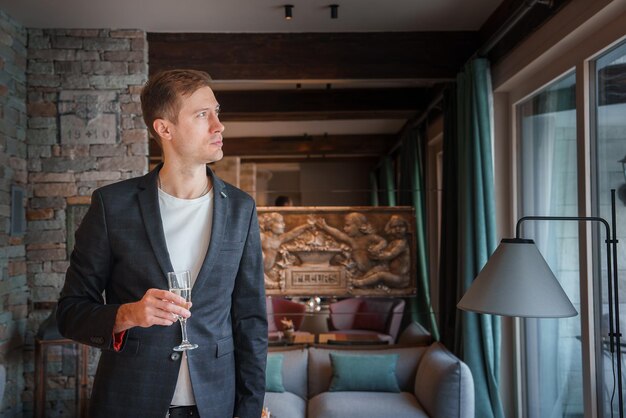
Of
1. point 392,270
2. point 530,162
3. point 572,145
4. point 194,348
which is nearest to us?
point 194,348

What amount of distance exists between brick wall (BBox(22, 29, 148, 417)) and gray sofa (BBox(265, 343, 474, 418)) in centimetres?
139

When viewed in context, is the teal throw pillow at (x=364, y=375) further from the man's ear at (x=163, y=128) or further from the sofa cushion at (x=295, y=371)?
the man's ear at (x=163, y=128)

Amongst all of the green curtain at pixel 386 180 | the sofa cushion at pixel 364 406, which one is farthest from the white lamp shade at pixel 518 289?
the green curtain at pixel 386 180

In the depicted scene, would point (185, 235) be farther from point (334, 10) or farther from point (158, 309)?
point (334, 10)

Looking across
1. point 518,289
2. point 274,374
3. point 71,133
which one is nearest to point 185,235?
point 518,289

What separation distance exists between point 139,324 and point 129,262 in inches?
7.1

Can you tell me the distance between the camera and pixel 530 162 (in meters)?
3.51

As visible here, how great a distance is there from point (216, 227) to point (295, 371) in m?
2.73

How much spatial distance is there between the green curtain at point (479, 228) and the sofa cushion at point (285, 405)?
1.00m

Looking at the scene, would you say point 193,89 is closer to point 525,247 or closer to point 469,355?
point 525,247

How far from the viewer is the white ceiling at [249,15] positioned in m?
3.51

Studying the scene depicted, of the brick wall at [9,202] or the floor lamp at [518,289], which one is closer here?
the floor lamp at [518,289]

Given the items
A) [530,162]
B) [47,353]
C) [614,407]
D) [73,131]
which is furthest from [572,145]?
[47,353]

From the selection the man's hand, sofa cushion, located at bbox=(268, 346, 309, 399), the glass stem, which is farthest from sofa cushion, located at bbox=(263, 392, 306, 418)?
the man's hand
